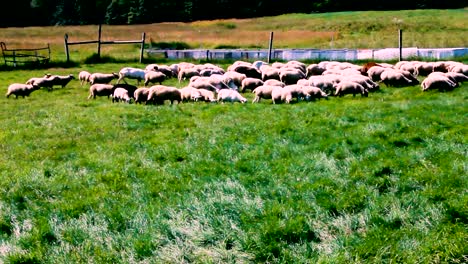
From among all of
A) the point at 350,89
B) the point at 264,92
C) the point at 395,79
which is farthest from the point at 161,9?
the point at 350,89

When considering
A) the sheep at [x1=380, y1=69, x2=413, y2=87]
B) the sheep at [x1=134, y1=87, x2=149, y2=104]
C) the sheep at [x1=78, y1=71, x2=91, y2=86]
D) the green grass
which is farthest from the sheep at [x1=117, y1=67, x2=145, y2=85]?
the sheep at [x1=380, y1=69, x2=413, y2=87]

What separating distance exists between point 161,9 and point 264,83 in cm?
7976

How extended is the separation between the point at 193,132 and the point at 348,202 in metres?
5.39

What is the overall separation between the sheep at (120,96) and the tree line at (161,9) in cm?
7676

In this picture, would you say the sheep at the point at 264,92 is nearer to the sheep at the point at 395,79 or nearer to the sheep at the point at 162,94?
the sheep at the point at 162,94

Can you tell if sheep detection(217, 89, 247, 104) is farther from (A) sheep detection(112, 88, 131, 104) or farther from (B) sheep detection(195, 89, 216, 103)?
(A) sheep detection(112, 88, 131, 104)

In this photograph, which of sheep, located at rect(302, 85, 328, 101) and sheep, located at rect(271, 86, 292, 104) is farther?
sheep, located at rect(302, 85, 328, 101)

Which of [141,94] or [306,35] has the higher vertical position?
[306,35]

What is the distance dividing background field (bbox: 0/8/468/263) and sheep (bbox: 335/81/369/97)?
3.33 metres

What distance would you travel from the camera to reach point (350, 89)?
16.9m

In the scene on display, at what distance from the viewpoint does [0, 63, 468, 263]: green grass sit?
18.9 feet

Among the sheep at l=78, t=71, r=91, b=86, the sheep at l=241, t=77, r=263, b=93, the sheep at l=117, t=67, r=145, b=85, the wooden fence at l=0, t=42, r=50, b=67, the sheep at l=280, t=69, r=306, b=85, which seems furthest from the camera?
the wooden fence at l=0, t=42, r=50, b=67

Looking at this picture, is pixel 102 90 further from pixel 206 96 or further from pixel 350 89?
pixel 350 89

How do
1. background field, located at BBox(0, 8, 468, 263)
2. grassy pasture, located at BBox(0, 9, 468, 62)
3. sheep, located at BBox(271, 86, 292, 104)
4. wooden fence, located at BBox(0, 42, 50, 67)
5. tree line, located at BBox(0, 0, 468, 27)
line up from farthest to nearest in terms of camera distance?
tree line, located at BBox(0, 0, 468, 27)
grassy pasture, located at BBox(0, 9, 468, 62)
wooden fence, located at BBox(0, 42, 50, 67)
sheep, located at BBox(271, 86, 292, 104)
background field, located at BBox(0, 8, 468, 263)
